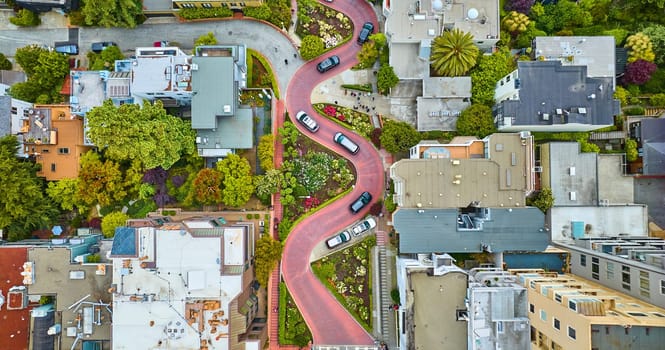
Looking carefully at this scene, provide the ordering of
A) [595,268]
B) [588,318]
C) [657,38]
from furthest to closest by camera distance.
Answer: [657,38], [595,268], [588,318]

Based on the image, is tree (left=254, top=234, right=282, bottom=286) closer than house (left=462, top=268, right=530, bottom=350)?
No

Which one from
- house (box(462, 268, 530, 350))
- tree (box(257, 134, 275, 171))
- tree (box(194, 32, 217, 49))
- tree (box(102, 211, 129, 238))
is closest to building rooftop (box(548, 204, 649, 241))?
house (box(462, 268, 530, 350))

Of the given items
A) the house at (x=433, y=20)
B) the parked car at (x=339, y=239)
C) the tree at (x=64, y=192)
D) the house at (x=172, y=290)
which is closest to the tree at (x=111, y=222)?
the tree at (x=64, y=192)

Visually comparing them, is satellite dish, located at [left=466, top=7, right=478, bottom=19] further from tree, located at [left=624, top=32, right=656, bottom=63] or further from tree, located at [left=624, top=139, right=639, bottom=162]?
tree, located at [left=624, top=139, right=639, bottom=162]

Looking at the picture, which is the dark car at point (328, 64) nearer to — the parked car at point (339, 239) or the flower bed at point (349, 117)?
the flower bed at point (349, 117)

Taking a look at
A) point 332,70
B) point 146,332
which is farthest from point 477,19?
point 146,332

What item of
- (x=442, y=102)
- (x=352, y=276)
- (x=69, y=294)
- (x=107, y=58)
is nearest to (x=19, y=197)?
(x=69, y=294)

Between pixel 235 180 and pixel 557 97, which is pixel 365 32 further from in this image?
pixel 235 180
